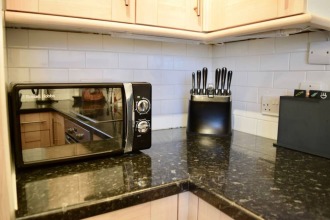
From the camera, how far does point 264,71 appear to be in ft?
4.18

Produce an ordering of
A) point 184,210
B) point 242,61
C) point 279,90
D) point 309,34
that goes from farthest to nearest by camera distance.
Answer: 1. point 242,61
2. point 279,90
3. point 309,34
4. point 184,210

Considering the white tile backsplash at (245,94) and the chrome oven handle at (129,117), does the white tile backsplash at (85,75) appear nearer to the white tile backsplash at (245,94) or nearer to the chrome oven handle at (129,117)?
the chrome oven handle at (129,117)

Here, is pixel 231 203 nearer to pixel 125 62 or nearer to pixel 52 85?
pixel 52 85

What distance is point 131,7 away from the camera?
3.16 ft

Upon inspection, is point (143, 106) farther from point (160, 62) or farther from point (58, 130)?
point (160, 62)

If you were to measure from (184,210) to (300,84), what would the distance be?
2.39ft

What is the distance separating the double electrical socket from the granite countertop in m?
0.23

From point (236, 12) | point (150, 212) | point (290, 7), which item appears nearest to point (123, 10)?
point (236, 12)

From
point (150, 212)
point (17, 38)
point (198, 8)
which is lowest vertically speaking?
point (150, 212)

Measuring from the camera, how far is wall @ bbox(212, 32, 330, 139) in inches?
43.8

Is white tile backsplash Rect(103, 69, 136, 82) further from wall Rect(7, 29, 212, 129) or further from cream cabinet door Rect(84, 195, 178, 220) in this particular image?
cream cabinet door Rect(84, 195, 178, 220)

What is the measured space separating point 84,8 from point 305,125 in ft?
2.96

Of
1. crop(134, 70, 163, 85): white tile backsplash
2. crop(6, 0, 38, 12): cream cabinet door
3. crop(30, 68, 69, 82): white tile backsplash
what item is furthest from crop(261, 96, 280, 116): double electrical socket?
crop(6, 0, 38, 12): cream cabinet door

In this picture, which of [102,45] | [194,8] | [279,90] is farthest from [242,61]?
[102,45]
